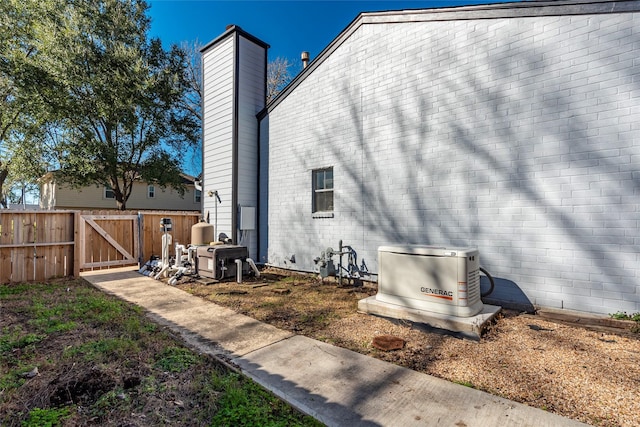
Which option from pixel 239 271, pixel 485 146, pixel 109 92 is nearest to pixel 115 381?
pixel 239 271

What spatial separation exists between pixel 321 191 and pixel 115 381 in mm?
5456

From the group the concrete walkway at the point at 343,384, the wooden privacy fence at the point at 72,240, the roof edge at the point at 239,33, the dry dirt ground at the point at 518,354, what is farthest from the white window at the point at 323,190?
the wooden privacy fence at the point at 72,240

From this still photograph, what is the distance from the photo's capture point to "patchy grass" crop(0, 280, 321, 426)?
6.96 feet

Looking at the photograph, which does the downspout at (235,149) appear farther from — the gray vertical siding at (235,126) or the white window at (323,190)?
the white window at (323,190)

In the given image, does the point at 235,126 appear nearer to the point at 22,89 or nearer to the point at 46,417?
the point at 46,417

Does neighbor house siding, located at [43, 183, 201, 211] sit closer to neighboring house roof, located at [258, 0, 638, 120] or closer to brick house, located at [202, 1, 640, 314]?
brick house, located at [202, 1, 640, 314]

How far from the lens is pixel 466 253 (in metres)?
3.84

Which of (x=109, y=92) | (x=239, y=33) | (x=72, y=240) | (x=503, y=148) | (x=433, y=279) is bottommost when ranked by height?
(x=433, y=279)

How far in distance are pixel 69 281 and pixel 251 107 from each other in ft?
20.5

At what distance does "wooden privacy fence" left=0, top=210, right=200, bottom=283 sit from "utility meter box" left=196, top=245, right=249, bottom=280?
2865mm

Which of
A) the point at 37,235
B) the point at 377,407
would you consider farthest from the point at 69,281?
the point at 377,407

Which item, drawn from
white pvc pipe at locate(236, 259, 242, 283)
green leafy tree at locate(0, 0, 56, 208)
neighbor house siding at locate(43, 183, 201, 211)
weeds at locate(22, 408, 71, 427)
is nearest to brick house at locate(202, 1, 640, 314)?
white pvc pipe at locate(236, 259, 242, 283)

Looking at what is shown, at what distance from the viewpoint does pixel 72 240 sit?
7.22 m

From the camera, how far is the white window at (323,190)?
23.6ft
